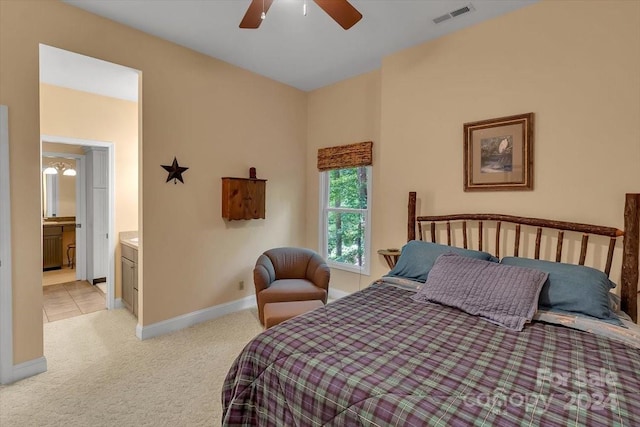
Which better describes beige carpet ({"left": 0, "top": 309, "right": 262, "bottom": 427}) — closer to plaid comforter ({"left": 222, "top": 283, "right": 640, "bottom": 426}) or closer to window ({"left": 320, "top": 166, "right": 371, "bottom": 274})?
plaid comforter ({"left": 222, "top": 283, "right": 640, "bottom": 426})

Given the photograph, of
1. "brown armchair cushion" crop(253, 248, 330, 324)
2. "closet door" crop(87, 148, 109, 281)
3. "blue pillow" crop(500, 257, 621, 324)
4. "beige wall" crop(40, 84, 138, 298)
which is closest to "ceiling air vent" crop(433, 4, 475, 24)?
"blue pillow" crop(500, 257, 621, 324)

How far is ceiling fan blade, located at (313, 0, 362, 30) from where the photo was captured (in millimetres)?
1803

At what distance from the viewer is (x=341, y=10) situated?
73.4 inches

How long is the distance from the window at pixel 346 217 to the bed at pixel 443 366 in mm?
1930

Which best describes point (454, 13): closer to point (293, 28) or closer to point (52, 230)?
point (293, 28)

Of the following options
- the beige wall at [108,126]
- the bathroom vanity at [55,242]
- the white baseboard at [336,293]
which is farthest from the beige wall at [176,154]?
→ the bathroom vanity at [55,242]

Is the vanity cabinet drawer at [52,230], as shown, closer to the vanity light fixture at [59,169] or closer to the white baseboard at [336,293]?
the vanity light fixture at [59,169]

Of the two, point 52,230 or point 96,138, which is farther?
point 52,230

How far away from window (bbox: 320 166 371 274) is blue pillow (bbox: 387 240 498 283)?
1.25 meters

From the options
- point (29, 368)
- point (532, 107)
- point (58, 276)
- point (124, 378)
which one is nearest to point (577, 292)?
point (532, 107)

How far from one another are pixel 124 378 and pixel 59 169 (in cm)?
590

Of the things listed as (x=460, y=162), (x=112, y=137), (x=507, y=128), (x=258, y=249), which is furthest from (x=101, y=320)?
(x=507, y=128)

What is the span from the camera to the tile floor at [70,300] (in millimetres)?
3695

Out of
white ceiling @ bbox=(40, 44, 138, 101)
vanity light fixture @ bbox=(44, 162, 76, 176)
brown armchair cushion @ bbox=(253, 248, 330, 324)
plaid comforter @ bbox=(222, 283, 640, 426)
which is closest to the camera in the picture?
plaid comforter @ bbox=(222, 283, 640, 426)
